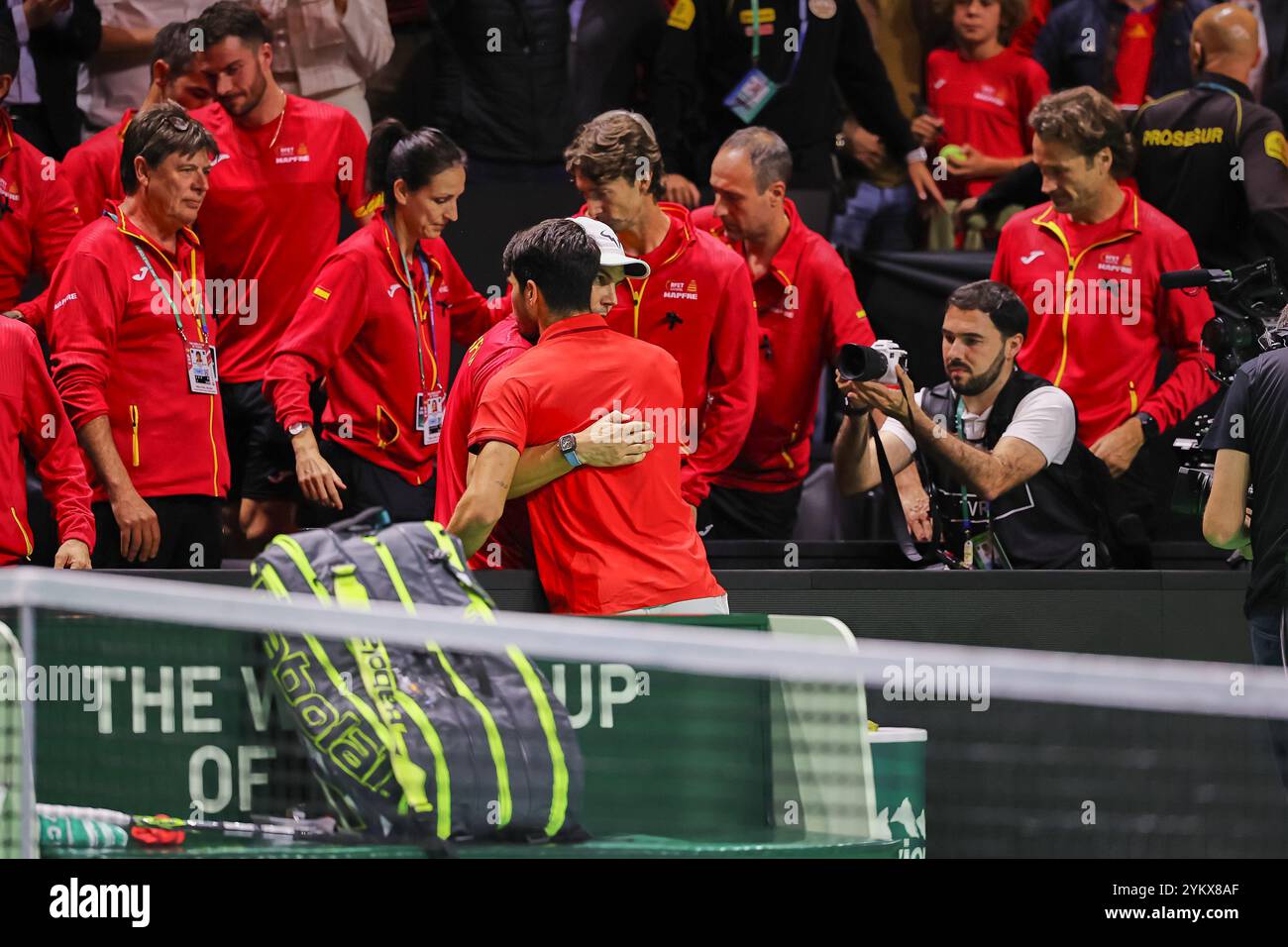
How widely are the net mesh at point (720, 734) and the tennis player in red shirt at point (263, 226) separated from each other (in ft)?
9.01

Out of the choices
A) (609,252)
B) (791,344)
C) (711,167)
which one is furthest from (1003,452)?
(711,167)

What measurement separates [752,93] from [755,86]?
3 centimetres

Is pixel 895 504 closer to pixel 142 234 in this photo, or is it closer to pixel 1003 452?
pixel 1003 452

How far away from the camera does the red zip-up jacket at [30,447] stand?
5.46 meters

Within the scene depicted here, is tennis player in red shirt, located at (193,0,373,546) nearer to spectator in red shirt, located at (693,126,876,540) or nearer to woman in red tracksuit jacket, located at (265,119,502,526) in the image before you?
woman in red tracksuit jacket, located at (265,119,502,526)

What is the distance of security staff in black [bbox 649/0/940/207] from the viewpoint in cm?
802

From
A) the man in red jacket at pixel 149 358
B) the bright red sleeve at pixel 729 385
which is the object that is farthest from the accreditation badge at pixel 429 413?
the bright red sleeve at pixel 729 385

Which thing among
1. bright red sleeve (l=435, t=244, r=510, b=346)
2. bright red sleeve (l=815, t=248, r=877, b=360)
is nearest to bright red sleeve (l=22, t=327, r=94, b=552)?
bright red sleeve (l=435, t=244, r=510, b=346)

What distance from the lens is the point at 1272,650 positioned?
5266 millimetres

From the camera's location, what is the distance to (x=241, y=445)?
7203 millimetres

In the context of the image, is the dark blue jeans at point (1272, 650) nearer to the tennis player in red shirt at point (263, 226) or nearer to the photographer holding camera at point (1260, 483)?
the photographer holding camera at point (1260, 483)

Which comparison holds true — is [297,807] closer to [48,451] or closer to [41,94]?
[48,451]
